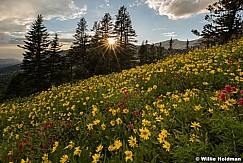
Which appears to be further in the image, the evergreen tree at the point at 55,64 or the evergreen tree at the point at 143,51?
the evergreen tree at the point at 143,51

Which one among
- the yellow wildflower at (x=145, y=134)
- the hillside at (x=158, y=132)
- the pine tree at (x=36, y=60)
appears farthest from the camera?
the pine tree at (x=36, y=60)

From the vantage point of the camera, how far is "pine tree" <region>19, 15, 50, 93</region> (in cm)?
3233

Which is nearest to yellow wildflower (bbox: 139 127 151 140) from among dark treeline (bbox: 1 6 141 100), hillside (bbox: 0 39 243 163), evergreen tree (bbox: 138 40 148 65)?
hillside (bbox: 0 39 243 163)

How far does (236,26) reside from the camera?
20.7m

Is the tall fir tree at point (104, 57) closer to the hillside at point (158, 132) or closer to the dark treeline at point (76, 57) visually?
the dark treeline at point (76, 57)

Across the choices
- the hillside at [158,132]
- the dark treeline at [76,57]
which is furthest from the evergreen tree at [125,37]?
the hillside at [158,132]

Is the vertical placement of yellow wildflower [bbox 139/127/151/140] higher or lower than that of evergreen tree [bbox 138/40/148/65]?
lower

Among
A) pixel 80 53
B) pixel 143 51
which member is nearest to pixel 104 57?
pixel 80 53

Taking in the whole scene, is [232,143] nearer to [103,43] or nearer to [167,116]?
[167,116]

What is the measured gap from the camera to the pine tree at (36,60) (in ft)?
106

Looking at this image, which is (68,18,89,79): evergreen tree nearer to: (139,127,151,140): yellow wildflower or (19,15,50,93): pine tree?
(19,15,50,93): pine tree

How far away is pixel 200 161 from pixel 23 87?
35.6m

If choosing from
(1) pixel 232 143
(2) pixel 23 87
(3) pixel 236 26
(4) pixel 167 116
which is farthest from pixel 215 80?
(2) pixel 23 87

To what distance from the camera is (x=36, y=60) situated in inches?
1289
